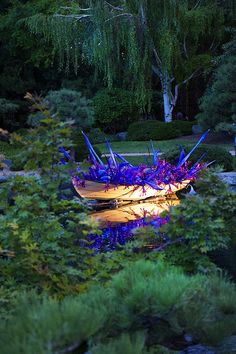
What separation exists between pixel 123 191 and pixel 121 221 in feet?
4.89

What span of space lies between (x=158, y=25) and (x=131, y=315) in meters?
18.9

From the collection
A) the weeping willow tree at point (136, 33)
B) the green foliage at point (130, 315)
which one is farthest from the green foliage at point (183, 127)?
the green foliage at point (130, 315)

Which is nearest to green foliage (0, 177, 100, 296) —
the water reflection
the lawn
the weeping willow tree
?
the water reflection

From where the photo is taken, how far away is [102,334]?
218cm

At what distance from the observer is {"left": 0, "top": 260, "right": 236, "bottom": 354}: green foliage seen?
1.84 metres

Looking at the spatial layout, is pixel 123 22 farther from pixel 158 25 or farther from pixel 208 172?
pixel 208 172

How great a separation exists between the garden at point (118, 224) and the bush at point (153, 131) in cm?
28

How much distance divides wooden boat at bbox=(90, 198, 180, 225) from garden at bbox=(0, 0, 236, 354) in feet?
0.13

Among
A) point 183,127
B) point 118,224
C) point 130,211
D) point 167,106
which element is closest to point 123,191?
point 130,211

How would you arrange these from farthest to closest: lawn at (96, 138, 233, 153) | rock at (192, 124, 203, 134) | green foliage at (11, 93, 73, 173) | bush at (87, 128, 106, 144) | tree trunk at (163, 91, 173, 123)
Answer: tree trunk at (163, 91, 173, 123), rock at (192, 124, 203, 134), bush at (87, 128, 106, 144), lawn at (96, 138, 233, 153), green foliage at (11, 93, 73, 173)

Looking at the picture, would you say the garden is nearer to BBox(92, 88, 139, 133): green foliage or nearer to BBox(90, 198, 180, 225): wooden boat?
BBox(90, 198, 180, 225): wooden boat

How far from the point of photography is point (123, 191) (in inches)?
390

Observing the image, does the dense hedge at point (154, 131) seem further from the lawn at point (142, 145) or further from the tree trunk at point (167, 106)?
the tree trunk at point (167, 106)

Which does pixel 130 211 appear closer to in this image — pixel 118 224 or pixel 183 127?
pixel 118 224
